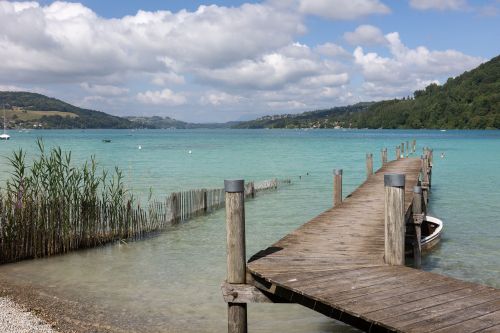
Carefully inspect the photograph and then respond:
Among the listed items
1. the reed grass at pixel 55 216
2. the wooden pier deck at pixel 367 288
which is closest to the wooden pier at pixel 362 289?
the wooden pier deck at pixel 367 288

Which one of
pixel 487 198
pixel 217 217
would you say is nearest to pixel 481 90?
pixel 487 198

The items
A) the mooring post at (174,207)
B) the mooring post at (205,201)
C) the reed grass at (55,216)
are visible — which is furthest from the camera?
the mooring post at (205,201)

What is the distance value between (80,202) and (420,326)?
10.6 metres

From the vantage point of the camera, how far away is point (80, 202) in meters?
13.4

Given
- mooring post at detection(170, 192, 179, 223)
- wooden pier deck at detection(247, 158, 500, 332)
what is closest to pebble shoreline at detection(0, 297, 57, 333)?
wooden pier deck at detection(247, 158, 500, 332)

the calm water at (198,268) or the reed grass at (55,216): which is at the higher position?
the reed grass at (55,216)

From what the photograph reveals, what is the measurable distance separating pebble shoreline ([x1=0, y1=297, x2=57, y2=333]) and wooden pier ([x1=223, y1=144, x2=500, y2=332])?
3.45 meters

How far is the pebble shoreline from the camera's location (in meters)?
7.84

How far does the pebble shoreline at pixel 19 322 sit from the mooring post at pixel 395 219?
5.61 metres

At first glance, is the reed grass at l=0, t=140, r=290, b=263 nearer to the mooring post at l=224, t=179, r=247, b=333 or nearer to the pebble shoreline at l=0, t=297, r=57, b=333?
the pebble shoreline at l=0, t=297, r=57, b=333

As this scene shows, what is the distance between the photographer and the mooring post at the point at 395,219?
7352 mm

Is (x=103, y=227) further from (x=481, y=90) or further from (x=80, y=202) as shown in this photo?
(x=481, y=90)

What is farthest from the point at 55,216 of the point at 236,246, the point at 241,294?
the point at 241,294

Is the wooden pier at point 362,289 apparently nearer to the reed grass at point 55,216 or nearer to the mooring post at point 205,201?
the reed grass at point 55,216
